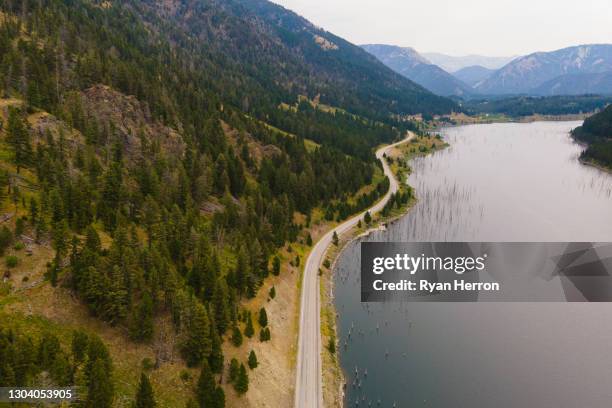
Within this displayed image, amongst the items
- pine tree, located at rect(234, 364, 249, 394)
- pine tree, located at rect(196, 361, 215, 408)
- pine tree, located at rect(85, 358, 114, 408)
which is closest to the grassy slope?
pine tree, located at rect(234, 364, 249, 394)

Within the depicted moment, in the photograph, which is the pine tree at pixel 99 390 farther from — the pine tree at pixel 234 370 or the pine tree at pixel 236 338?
the pine tree at pixel 236 338

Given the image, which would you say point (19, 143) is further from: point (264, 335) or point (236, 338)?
point (264, 335)

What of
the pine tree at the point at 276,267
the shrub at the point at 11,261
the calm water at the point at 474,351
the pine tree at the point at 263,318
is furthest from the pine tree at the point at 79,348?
the pine tree at the point at 276,267

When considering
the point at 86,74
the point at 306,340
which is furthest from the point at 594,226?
the point at 86,74

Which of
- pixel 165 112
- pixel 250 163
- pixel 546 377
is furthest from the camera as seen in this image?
pixel 250 163

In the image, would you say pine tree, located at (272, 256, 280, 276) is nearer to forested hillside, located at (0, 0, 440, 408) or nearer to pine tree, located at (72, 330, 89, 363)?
forested hillside, located at (0, 0, 440, 408)

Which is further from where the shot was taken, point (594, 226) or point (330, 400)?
point (594, 226)

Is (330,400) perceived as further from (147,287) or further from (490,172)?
(490,172)
